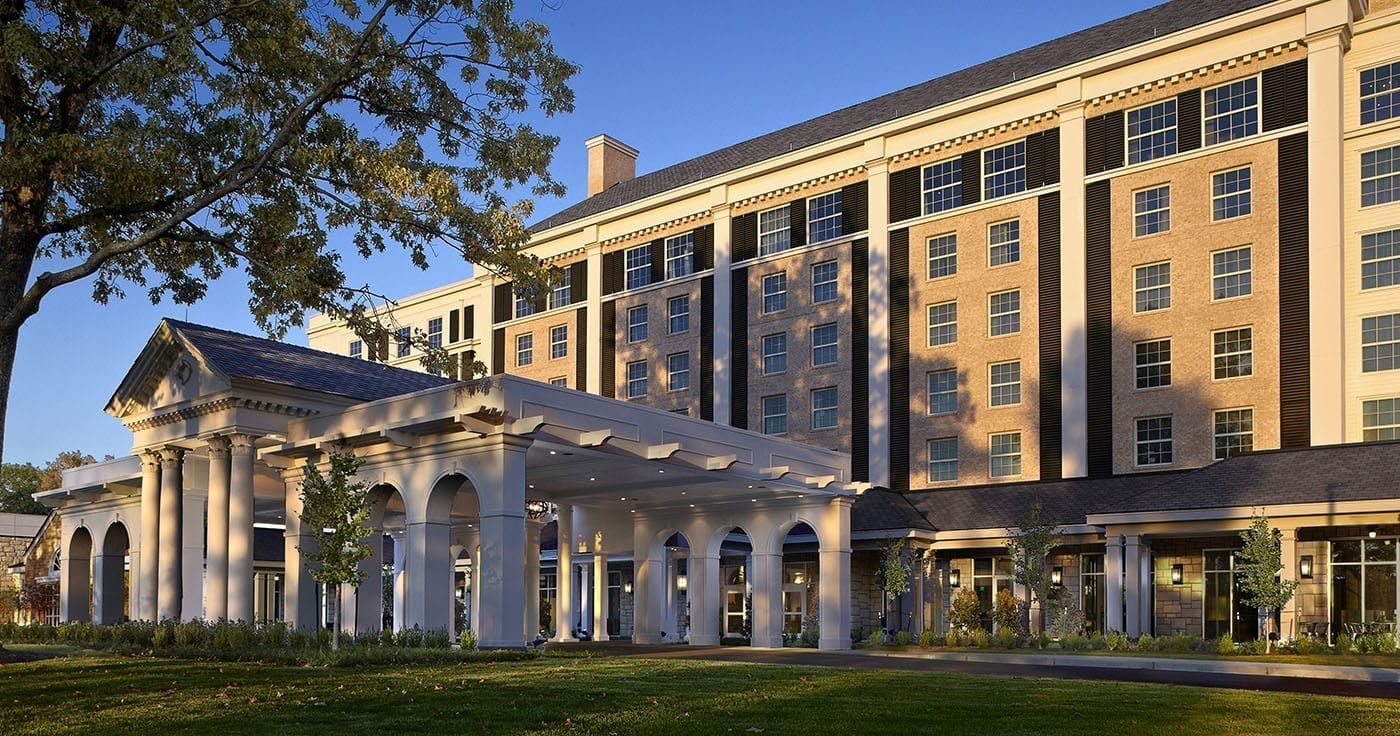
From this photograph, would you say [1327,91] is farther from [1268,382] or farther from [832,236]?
[832,236]

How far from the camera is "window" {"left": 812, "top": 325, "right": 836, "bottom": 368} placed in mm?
51625

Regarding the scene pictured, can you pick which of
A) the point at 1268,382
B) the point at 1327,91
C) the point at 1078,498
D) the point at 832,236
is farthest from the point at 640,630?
the point at 1327,91

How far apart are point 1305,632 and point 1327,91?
55.8 ft

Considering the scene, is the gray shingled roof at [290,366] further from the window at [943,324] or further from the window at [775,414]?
the window at [943,324]

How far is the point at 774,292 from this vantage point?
5403cm

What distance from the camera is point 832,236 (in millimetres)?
52375

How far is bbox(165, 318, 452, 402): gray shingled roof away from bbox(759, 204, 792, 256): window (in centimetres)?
2144

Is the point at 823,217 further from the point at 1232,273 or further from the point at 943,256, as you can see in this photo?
the point at 1232,273

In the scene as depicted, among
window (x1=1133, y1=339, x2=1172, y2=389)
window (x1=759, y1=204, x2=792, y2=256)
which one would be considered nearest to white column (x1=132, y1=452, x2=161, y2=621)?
window (x1=759, y1=204, x2=792, y2=256)

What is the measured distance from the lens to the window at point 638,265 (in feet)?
196

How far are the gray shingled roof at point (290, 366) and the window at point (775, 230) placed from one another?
70.3 ft

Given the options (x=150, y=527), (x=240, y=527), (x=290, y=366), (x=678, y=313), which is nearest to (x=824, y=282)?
(x=678, y=313)

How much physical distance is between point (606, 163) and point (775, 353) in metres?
21.6

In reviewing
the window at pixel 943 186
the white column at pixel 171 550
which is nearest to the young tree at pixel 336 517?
the white column at pixel 171 550
